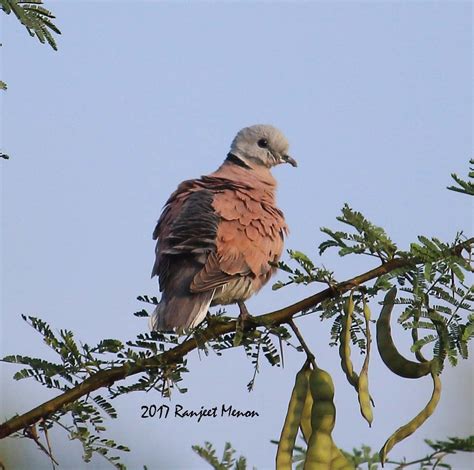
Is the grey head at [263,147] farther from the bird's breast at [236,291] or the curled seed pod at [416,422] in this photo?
the curled seed pod at [416,422]

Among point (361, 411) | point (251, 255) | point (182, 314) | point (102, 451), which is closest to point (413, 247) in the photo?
point (361, 411)

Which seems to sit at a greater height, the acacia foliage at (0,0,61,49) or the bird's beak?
the bird's beak

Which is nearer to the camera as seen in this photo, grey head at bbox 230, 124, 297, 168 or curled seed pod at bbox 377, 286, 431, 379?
curled seed pod at bbox 377, 286, 431, 379

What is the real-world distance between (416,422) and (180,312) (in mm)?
1990

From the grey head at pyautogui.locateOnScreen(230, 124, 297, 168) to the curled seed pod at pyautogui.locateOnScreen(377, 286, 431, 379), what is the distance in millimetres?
3940

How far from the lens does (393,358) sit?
8.02ft

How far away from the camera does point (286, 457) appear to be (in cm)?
228

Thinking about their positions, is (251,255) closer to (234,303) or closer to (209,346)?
(234,303)

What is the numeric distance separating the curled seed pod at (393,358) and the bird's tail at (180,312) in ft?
5.04

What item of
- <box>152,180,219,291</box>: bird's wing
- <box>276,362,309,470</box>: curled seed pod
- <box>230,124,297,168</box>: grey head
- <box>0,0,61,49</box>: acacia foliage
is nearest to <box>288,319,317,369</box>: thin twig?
<box>276,362,309,470</box>: curled seed pod

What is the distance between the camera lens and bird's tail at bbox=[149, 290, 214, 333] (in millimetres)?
4035

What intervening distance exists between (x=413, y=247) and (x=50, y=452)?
111 cm

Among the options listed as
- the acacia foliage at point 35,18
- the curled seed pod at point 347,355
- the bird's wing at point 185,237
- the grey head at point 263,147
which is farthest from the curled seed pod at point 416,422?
the grey head at point 263,147

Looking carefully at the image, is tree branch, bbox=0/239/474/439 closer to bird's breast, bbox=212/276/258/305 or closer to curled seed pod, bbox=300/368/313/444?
curled seed pod, bbox=300/368/313/444
